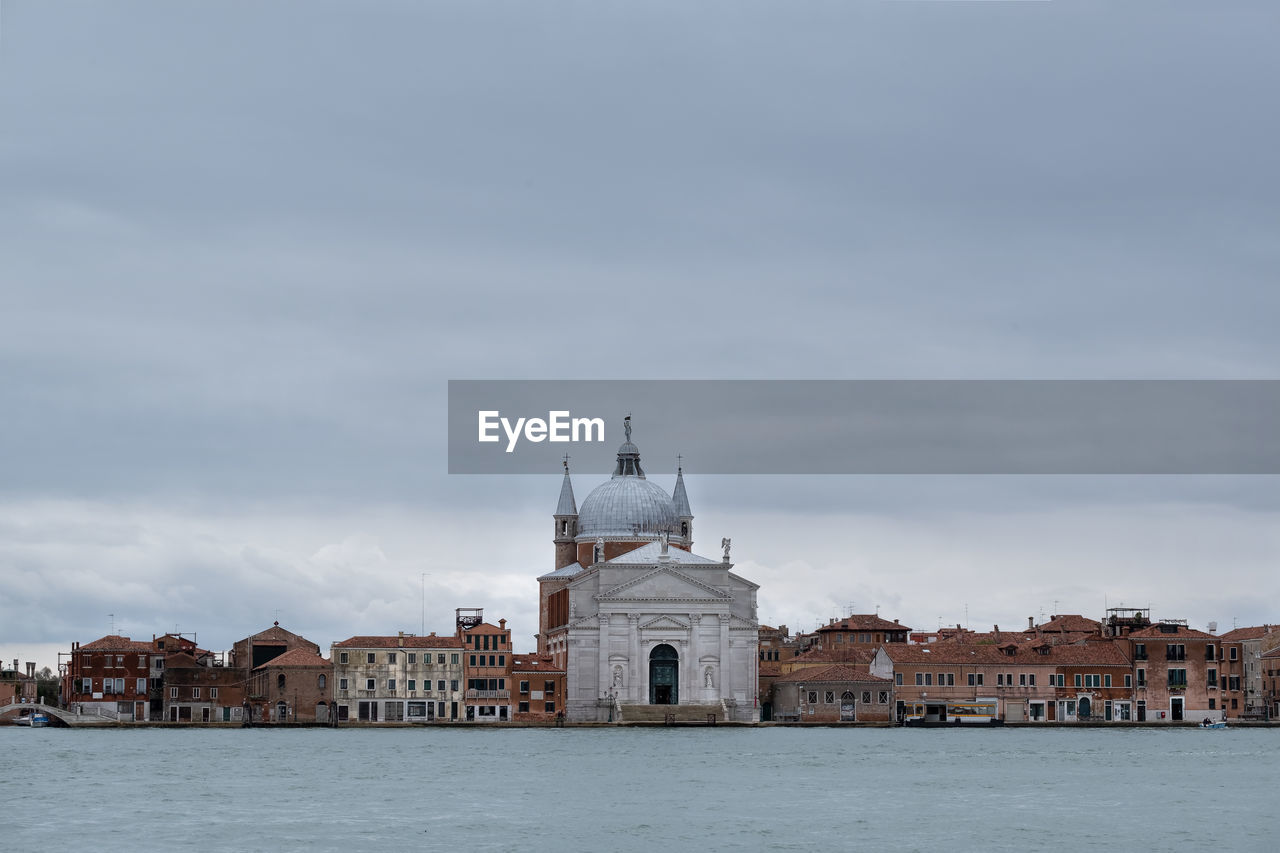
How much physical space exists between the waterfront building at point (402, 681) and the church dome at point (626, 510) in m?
14.1

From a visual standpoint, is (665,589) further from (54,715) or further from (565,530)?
(54,715)

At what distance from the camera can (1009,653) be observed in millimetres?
99000

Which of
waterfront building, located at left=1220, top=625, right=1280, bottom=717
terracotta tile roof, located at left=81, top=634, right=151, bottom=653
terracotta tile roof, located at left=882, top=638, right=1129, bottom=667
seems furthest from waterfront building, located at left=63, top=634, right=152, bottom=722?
waterfront building, located at left=1220, top=625, right=1280, bottom=717

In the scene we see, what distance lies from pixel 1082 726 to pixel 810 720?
1255cm

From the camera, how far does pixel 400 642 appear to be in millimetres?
93438

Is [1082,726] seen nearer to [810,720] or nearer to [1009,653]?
[1009,653]

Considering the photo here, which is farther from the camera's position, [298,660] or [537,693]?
[537,693]

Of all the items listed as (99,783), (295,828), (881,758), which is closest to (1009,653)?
(881,758)

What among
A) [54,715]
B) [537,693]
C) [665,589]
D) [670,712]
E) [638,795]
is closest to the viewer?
[638,795]

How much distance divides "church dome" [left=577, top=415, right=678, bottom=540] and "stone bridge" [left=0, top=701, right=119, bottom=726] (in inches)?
986

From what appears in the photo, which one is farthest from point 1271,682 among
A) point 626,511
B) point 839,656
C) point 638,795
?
point 638,795

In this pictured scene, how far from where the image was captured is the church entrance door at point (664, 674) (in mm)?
94062

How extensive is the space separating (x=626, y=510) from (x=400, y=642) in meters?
16.0

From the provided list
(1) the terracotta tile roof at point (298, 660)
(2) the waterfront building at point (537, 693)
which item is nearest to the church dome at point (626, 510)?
(2) the waterfront building at point (537, 693)
